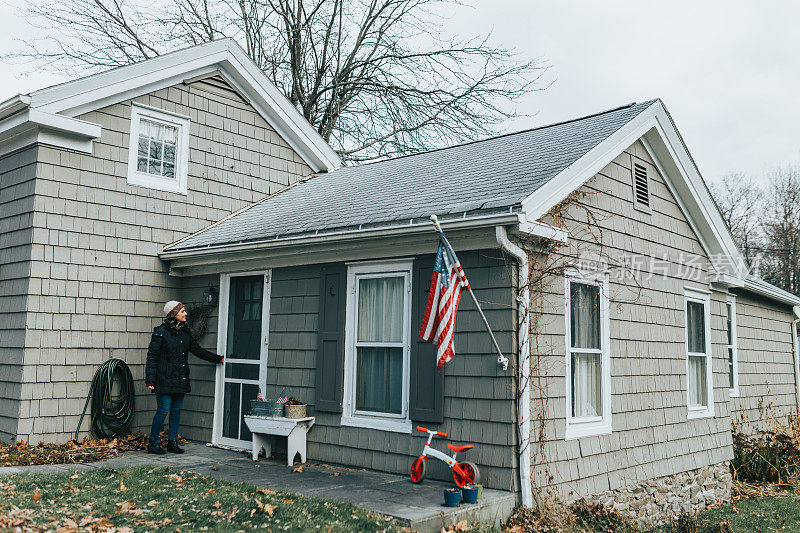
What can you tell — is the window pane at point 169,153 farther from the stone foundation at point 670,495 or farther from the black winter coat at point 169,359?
the stone foundation at point 670,495

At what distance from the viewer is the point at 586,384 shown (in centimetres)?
731

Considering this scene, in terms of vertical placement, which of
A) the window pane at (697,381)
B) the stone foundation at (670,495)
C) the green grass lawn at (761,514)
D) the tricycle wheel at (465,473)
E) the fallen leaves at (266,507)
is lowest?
the green grass lawn at (761,514)

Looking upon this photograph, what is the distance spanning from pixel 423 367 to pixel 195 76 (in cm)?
661

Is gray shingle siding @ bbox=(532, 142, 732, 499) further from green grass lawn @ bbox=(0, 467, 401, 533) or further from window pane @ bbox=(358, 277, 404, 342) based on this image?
green grass lawn @ bbox=(0, 467, 401, 533)

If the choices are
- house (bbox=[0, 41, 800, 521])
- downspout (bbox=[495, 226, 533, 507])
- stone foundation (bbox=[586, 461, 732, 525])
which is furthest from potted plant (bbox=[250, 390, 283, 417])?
stone foundation (bbox=[586, 461, 732, 525])

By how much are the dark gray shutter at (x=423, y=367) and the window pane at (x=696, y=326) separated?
4.67 metres

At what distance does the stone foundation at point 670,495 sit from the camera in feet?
24.5

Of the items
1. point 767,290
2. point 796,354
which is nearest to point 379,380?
point 767,290

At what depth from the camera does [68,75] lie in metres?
17.7

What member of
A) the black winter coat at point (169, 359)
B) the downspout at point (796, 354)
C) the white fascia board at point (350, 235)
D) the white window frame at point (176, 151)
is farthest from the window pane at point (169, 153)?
the downspout at point (796, 354)

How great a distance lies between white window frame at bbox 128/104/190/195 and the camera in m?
9.75

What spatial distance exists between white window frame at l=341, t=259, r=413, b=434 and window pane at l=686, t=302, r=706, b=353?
470cm

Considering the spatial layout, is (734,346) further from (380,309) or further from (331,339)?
(331,339)

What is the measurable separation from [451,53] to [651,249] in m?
12.5
